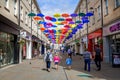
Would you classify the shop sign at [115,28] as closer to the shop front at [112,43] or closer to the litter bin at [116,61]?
the shop front at [112,43]

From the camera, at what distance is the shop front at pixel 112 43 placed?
20.6 metres

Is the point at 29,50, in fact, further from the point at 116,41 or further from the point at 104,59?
the point at 116,41

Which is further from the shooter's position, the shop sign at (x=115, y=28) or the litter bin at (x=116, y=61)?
the shop sign at (x=115, y=28)

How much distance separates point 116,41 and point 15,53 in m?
9.47

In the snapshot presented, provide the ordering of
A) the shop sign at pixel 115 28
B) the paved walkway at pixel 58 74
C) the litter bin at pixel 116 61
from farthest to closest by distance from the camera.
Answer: the shop sign at pixel 115 28 → the litter bin at pixel 116 61 → the paved walkway at pixel 58 74

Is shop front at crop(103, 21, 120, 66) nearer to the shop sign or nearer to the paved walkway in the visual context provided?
the shop sign

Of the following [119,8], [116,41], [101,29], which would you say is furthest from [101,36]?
[119,8]

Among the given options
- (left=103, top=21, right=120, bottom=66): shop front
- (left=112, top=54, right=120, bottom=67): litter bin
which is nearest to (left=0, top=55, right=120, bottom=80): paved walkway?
(left=112, top=54, right=120, bottom=67): litter bin

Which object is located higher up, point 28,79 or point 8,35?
point 8,35

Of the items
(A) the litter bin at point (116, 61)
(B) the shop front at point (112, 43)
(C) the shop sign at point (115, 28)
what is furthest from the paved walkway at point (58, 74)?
(C) the shop sign at point (115, 28)

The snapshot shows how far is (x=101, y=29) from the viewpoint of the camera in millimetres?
27609

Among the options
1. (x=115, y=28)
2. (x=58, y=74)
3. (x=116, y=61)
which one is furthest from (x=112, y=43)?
(x=58, y=74)

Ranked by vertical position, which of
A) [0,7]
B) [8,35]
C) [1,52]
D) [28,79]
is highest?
[0,7]

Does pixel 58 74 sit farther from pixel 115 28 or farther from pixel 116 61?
pixel 115 28
